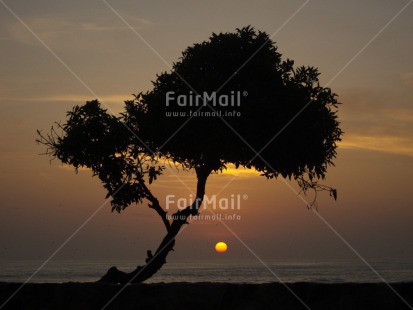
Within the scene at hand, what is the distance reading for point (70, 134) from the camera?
2678 cm
